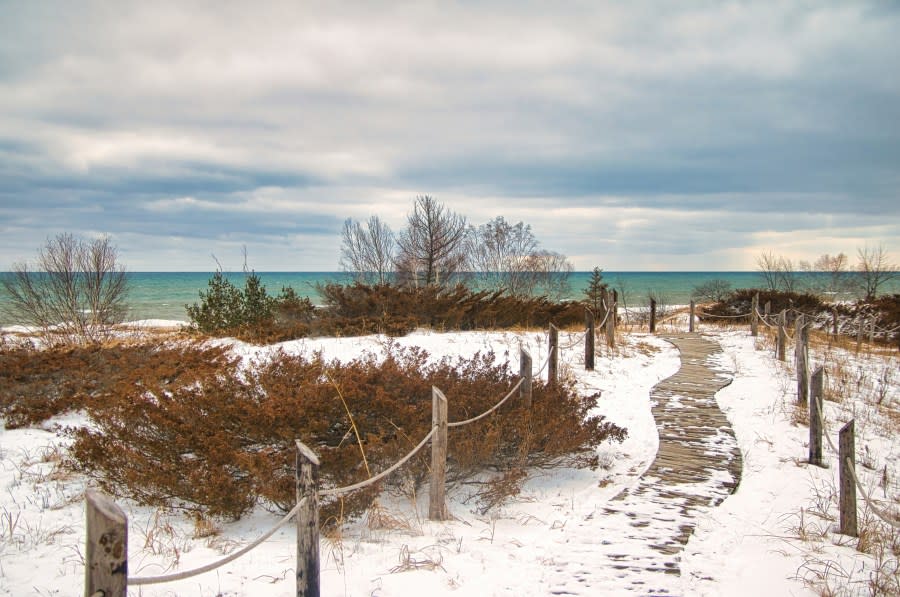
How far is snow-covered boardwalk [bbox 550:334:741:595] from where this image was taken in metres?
3.95

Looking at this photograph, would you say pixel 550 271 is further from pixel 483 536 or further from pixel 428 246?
pixel 483 536

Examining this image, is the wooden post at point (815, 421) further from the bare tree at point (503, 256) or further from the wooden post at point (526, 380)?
the bare tree at point (503, 256)

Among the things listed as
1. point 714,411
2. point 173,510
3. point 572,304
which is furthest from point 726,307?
point 173,510

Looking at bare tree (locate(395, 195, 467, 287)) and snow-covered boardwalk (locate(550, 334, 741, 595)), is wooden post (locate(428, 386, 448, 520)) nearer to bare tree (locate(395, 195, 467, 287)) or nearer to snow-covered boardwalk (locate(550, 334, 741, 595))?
snow-covered boardwalk (locate(550, 334, 741, 595))

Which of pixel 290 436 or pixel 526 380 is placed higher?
pixel 526 380

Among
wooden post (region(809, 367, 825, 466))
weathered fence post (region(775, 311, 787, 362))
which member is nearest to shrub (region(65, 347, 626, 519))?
wooden post (region(809, 367, 825, 466))

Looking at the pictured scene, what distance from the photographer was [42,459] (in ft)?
21.1

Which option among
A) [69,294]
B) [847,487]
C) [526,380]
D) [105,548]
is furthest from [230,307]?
[847,487]

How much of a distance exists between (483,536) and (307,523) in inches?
82.3

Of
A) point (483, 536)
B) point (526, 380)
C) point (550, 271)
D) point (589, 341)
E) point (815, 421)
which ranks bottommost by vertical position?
point (483, 536)

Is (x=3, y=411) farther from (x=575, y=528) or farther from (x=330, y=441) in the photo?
(x=575, y=528)

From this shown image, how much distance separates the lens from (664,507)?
5.26 metres

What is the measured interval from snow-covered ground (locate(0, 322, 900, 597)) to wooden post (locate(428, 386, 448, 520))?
21 centimetres

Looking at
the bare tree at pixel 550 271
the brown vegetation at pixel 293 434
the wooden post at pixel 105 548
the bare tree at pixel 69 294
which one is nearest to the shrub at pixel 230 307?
the bare tree at pixel 69 294
